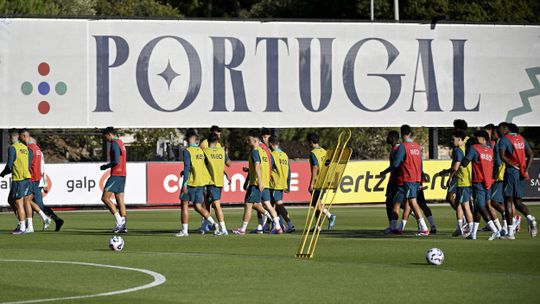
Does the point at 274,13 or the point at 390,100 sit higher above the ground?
the point at 274,13

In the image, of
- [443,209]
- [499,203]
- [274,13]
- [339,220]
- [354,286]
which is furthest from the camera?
[274,13]

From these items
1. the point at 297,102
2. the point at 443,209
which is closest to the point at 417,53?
the point at 297,102

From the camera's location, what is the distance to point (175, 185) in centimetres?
4097

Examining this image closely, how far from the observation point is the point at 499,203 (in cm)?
2503

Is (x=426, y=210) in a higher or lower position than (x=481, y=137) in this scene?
lower

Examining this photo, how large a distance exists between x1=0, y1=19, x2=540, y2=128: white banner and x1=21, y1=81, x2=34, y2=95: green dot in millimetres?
45

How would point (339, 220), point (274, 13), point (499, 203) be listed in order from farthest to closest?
1. point (274, 13)
2. point (339, 220)
3. point (499, 203)

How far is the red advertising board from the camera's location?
4059cm

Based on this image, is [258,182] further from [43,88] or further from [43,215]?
[43,88]

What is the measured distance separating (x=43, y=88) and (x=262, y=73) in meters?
7.33

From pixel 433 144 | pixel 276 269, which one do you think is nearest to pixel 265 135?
pixel 276 269

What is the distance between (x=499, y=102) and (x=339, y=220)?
573 inches

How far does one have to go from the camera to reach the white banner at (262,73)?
4109 centimetres

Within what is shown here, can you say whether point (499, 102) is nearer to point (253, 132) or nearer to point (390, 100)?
point (390, 100)
